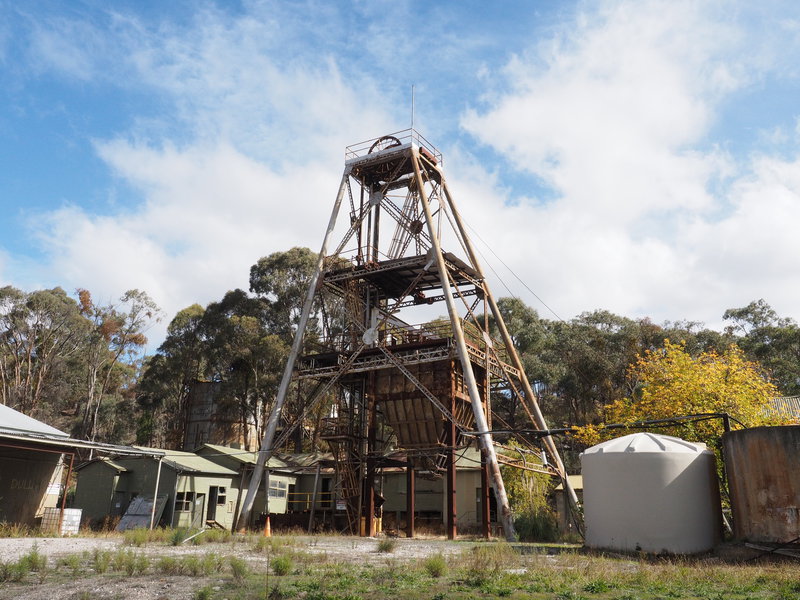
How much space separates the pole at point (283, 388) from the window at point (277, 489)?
4.42 m

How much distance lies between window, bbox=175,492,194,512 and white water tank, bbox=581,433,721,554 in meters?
18.8

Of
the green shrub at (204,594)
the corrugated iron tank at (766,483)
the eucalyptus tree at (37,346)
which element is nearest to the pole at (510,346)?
the corrugated iron tank at (766,483)

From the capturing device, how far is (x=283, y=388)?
29.3 m

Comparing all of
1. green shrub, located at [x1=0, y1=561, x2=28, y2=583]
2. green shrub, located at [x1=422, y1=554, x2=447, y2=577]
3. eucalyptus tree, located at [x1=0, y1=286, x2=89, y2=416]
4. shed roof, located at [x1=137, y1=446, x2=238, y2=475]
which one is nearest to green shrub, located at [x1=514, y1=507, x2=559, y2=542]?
green shrub, located at [x1=422, y1=554, x2=447, y2=577]

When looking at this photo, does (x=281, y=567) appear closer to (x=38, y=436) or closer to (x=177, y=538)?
(x=177, y=538)

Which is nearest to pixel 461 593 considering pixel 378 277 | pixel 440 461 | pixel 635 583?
pixel 635 583

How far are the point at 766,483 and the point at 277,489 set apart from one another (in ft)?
87.2

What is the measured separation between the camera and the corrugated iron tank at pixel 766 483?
47.3 ft

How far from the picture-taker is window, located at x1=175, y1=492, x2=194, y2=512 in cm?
2884

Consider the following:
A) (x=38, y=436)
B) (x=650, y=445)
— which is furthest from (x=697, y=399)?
(x=38, y=436)

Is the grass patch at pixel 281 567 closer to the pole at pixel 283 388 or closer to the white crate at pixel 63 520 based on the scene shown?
the pole at pixel 283 388

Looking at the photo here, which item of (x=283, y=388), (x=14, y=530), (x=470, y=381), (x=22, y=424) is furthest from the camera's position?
(x=283, y=388)

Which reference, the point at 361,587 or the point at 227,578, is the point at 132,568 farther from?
the point at 361,587

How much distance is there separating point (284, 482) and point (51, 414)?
113 ft
